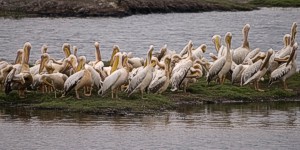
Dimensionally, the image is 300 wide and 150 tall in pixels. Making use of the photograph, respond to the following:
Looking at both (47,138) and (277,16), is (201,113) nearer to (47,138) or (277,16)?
(47,138)

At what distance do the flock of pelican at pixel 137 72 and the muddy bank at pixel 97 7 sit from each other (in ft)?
83.2

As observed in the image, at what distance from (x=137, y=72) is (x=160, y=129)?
10.00 feet

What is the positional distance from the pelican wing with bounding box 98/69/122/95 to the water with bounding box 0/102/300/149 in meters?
1.02

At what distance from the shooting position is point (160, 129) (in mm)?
16484

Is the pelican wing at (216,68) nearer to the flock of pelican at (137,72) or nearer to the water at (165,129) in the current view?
the flock of pelican at (137,72)

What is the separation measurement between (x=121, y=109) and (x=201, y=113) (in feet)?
5.17

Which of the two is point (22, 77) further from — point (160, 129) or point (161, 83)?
point (160, 129)

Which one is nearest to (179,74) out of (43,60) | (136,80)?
(136,80)

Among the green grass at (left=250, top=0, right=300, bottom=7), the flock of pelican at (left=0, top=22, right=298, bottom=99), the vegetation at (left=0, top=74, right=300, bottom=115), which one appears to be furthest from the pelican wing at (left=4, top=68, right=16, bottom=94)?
the green grass at (left=250, top=0, right=300, bottom=7)

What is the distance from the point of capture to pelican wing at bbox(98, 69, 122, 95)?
18.4 meters

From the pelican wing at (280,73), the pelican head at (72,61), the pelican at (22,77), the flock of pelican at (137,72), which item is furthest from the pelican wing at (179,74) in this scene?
the pelican at (22,77)

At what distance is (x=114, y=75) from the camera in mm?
18531

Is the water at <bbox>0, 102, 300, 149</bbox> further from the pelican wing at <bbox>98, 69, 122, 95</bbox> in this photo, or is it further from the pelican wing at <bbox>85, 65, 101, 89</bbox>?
the pelican wing at <bbox>85, 65, 101, 89</bbox>

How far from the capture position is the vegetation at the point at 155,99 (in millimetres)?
17953
